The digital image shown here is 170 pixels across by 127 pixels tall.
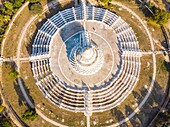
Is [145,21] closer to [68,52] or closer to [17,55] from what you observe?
[68,52]

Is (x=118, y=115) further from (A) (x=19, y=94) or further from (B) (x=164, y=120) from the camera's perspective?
(A) (x=19, y=94)

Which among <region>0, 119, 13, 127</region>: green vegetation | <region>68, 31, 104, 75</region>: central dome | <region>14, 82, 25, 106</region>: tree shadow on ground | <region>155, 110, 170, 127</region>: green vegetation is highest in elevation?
<region>68, 31, 104, 75</region>: central dome

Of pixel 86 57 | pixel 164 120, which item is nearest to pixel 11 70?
pixel 86 57

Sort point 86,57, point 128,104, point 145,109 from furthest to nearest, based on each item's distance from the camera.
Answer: point 128,104
point 145,109
point 86,57

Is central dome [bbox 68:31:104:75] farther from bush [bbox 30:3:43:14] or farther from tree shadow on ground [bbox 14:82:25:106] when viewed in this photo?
tree shadow on ground [bbox 14:82:25:106]

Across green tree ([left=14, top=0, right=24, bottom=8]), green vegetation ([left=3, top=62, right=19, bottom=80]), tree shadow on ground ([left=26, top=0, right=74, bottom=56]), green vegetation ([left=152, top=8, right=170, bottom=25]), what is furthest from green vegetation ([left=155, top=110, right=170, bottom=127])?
green tree ([left=14, top=0, right=24, bottom=8])

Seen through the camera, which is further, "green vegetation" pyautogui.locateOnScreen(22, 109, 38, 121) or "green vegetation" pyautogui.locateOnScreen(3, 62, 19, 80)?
"green vegetation" pyautogui.locateOnScreen(3, 62, 19, 80)

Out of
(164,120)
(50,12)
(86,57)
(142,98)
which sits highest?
(50,12)
